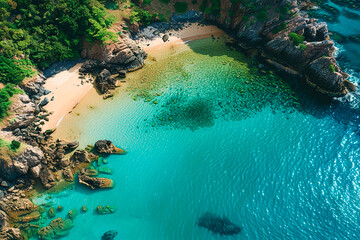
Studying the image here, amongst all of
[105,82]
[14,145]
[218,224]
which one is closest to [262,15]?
[105,82]

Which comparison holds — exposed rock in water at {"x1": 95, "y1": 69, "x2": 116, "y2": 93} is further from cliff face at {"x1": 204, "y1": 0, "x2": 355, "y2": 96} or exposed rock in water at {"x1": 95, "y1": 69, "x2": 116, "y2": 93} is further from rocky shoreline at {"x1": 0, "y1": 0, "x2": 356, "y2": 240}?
cliff face at {"x1": 204, "y1": 0, "x2": 355, "y2": 96}

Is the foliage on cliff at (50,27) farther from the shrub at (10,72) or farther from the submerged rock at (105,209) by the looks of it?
the submerged rock at (105,209)

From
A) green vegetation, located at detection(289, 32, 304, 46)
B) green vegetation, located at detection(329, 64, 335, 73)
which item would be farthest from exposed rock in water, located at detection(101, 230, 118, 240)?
green vegetation, located at detection(289, 32, 304, 46)

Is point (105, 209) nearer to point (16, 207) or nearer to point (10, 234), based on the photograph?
point (10, 234)

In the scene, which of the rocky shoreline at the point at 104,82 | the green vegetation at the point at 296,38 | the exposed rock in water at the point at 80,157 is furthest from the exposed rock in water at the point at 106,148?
the green vegetation at the point at 296,38

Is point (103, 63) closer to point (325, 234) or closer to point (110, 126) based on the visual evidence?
point (110, 126)

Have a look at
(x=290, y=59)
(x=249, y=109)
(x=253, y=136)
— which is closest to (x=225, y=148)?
(x=253, y=136)

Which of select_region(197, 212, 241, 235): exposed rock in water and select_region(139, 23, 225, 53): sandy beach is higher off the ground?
select_region(139, 23, 225, 53): sandy beach
